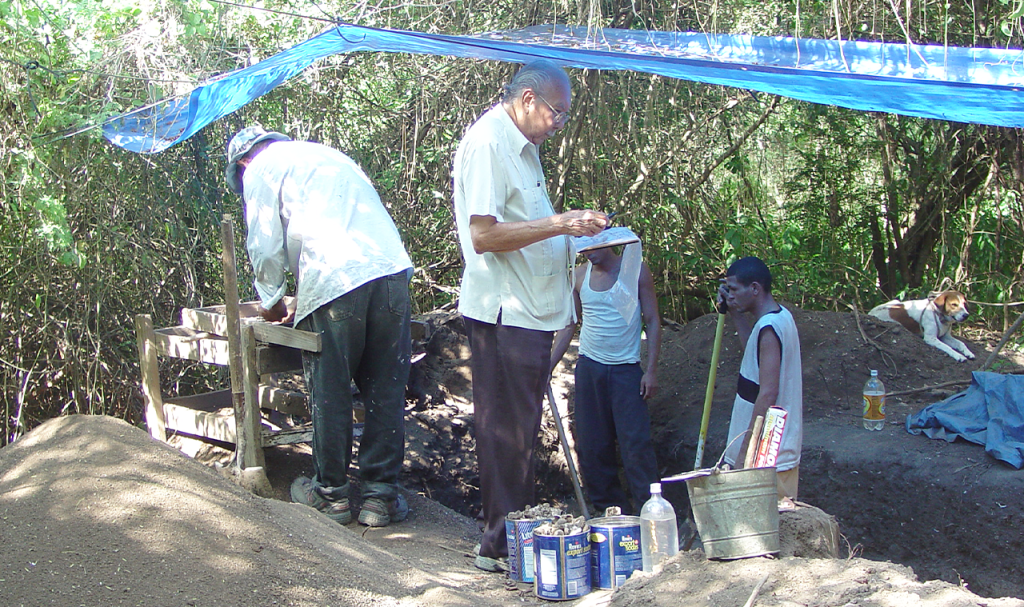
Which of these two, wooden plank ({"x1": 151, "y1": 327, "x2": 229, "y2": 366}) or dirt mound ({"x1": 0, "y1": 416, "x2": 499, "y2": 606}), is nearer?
dirt mound ({"x1": 0, "y1": 416, "x2": 499, "y2": 606})

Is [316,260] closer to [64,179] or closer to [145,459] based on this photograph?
[145,459]

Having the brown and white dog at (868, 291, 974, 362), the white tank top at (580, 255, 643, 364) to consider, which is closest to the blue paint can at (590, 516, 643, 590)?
the white tank top at (580, 255, 643, 364)

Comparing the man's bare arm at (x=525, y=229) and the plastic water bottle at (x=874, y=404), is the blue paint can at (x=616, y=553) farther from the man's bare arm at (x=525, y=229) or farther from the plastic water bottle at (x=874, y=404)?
the plastic water bottle at (x=874, y=404)

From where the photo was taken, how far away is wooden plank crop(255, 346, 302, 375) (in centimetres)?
386

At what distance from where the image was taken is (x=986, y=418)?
4891mm

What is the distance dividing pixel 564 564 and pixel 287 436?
5.88ft

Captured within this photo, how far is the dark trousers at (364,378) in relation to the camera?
360 centimetres

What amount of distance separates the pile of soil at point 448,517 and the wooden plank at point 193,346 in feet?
1.90

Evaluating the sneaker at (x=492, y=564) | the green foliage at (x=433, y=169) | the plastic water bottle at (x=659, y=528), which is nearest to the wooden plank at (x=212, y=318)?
the green foliage at (x=433, y=169)

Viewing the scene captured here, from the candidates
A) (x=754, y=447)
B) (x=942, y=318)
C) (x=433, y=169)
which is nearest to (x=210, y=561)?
(x=754, y=447)

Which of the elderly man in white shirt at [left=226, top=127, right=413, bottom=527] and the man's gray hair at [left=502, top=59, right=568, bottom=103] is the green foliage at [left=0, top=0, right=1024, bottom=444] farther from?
the elderly man in white shirt at [left=226, top=127, right=413, bottom=527]

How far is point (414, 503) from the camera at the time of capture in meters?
4.23

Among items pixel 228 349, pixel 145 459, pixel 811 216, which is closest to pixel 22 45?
pixel 228 349

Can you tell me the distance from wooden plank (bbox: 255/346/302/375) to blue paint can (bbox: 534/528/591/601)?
1.67 meters
